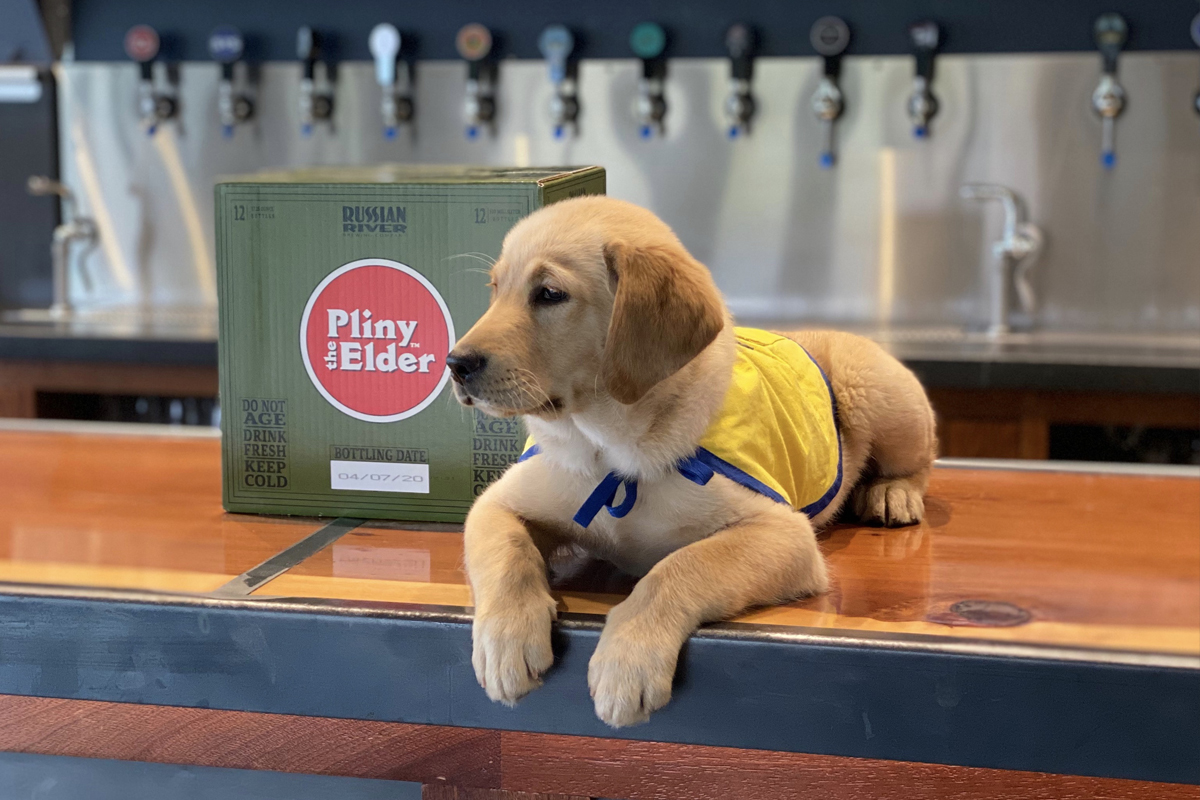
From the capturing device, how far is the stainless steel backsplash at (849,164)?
321cm

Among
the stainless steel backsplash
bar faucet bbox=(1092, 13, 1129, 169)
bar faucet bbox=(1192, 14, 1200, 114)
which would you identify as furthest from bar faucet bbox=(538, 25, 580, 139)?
bar faucet bbox=(1192, 14, 1200, 114)

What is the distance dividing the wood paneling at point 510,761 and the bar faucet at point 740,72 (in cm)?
245

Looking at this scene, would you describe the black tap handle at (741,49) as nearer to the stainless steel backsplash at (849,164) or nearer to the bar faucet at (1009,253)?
the stainless steel backsplash at (849,164)

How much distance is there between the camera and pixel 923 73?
3.20m

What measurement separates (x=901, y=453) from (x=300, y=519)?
718mm

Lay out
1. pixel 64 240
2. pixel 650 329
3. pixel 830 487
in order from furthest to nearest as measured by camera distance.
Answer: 1. pixel 64 240
2. pixel 830 487
3. pixel 650 329

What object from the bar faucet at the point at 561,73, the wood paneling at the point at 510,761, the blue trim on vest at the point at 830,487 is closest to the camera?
the wood paneling at the point at 510,761

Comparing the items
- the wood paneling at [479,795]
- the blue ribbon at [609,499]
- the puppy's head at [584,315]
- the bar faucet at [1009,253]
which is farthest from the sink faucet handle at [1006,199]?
the wood paneling at [479,795]

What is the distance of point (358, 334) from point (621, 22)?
7.51ft

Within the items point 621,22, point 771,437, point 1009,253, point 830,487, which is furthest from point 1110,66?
point 771,437

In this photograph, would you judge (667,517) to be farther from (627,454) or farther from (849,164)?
(849,164)

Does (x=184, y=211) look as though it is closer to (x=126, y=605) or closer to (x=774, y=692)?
(x=126, y=605)

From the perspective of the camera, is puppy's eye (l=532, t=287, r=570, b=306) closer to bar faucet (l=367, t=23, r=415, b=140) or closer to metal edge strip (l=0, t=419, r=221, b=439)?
metal edge strip (l=0, t=419, r=221, b=439)

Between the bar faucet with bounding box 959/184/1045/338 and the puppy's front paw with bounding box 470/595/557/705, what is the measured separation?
2.43 meters
